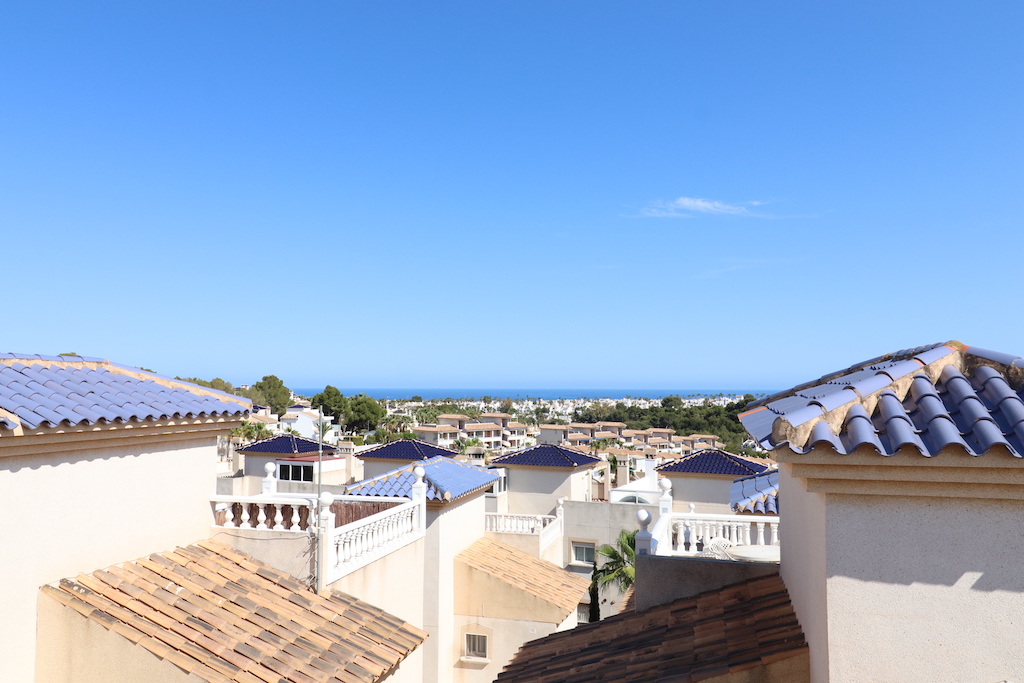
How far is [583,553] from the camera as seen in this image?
29.9 m

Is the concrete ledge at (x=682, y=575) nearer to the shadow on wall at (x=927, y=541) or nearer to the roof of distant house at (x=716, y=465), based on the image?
the shadow on wall at (x=927, y=541)

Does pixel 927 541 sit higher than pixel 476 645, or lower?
higher

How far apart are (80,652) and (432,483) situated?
27.9 feet

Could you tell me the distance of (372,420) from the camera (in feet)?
323

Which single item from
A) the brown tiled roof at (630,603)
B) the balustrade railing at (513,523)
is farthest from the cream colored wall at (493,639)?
the brown tiled roof at (630,603)

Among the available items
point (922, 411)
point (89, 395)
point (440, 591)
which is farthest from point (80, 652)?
point (440, 591)

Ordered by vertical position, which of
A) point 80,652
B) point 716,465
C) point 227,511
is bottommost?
point 716,465

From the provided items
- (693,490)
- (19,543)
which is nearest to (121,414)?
(19,543)

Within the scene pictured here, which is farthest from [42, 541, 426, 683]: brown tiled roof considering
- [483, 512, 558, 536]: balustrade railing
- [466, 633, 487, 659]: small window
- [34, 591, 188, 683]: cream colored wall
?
[483, 512, 558, 536]: balustrade railing

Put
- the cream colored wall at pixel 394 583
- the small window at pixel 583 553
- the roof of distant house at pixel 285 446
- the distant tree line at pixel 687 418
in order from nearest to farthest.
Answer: the cream colored wall at pixel 394 583 → the small window at pixel 583 553 → the roof of distant house at pixel 285 446 → the distant tree line at pixel 687 418

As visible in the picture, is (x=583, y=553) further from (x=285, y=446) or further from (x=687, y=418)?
(x=687, y=418)

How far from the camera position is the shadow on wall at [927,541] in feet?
13.8

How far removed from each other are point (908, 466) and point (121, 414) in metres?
7.84

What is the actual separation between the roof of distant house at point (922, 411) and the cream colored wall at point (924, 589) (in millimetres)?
449
